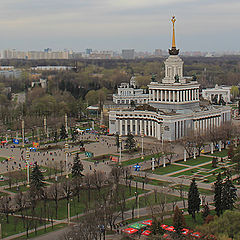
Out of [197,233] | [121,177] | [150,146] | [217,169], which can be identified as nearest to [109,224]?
[197,233]

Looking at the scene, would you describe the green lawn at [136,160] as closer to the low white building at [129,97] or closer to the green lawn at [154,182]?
the green lawn at [154,182]

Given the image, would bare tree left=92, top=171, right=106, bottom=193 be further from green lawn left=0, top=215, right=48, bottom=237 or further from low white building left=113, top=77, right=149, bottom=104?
low white building left=113, top=77, right=149, bottom=104

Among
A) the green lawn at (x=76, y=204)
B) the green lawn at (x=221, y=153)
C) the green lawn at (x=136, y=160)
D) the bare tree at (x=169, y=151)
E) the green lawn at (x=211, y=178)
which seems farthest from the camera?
the green lawn at (x=221, y=153)

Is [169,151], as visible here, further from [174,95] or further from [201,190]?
[174,95]

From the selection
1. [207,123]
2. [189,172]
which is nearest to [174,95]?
[207,123]

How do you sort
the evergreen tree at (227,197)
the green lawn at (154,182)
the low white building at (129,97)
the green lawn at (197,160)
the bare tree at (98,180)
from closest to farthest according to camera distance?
the evergreen tree at (227,197), the bare tree at (98,180), the green lawn at (154,182), the green lawn at (197,160), the low white building at (129,97)

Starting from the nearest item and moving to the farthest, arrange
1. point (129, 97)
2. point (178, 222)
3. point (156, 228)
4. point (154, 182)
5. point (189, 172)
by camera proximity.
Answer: point (156, 228) → point (178, 222) → point (154, 182) → point (189, 172) → point (129, 97)

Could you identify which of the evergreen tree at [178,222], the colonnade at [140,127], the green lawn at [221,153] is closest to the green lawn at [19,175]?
the green lawn at [221,153]

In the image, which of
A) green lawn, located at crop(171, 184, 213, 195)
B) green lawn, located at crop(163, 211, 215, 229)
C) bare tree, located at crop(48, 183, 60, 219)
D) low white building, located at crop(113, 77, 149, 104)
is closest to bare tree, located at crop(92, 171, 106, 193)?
bare tree, located at crop(48, 183, 60, 219)
